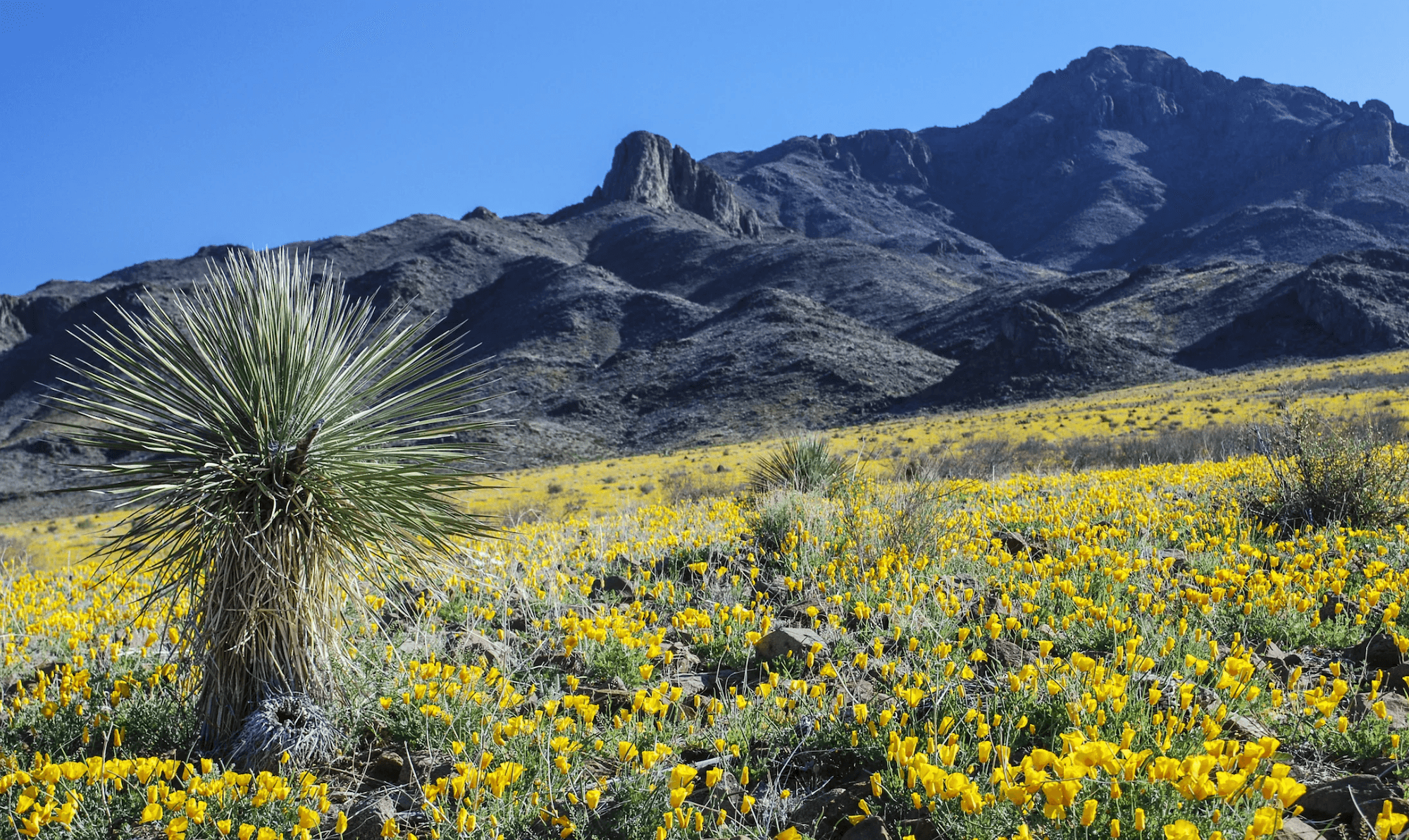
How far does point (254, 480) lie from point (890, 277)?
297ft

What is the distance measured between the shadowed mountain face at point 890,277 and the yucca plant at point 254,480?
0.35 m

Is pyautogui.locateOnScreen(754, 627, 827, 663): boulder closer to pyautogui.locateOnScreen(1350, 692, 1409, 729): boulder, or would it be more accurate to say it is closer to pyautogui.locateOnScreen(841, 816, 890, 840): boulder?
pyautogui.locateOnScreen(841, 816, 890, 840): boulder

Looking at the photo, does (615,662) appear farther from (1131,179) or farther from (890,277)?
(1131,179)

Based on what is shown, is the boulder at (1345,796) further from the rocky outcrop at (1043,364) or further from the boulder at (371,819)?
the rocky outcrop at (1043,364)

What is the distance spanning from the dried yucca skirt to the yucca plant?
0.09 m

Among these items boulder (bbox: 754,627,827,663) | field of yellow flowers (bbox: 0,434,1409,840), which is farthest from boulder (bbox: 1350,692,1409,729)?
boulder (bbox: 754,627,827,663)

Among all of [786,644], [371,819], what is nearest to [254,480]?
[371,819]

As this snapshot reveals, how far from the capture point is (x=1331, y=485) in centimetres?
611

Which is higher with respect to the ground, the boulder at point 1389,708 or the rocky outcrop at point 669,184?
the rocky outcrop at point 669,184

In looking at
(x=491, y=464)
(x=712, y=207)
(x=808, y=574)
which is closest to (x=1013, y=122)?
(x=712, y=207)

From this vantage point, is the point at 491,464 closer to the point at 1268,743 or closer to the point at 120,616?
the point at 120,616

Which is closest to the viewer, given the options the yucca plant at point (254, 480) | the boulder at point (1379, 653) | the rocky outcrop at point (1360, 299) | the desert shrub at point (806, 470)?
the yucca plant at point (254, 480)

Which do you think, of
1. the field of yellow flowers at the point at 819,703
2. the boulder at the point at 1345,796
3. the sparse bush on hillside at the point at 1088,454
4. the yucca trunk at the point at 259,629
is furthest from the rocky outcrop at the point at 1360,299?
the yucca trunk at the point at 259,629

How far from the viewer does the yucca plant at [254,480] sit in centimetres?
347
